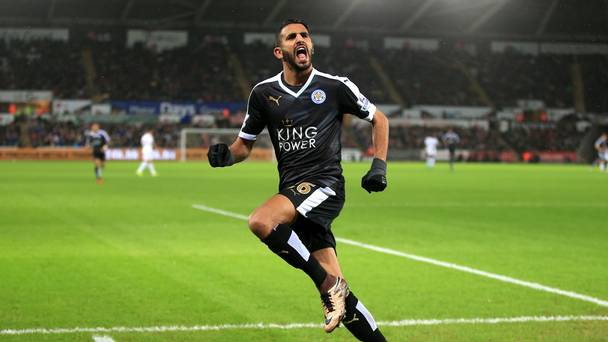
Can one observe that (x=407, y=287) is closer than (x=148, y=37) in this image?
Yes

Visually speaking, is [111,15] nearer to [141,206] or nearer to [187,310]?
[141,206]

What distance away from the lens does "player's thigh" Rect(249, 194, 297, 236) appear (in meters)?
5.48

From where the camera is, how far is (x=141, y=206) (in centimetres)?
2036

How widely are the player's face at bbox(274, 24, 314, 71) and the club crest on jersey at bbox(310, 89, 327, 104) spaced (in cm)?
17

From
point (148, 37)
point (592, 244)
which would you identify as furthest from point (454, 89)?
point (592, 244)

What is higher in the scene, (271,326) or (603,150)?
(603,150)

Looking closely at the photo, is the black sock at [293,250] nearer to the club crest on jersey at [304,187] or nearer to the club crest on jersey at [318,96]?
the club crest on jersey at [304,187]

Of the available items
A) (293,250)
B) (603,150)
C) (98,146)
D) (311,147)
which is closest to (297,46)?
(311,147)

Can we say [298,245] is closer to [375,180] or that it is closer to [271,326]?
[375,180]

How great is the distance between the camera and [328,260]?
5922 millimetres

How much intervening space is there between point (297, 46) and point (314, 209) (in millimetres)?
1073

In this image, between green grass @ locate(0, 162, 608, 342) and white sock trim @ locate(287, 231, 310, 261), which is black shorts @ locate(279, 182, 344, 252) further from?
green grass @ locate(0, 162, 608, 342)

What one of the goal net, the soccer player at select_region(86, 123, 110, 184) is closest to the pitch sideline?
the soccer player at select_region(86, 123, 110, 184)

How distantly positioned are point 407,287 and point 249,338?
2.96 metres
